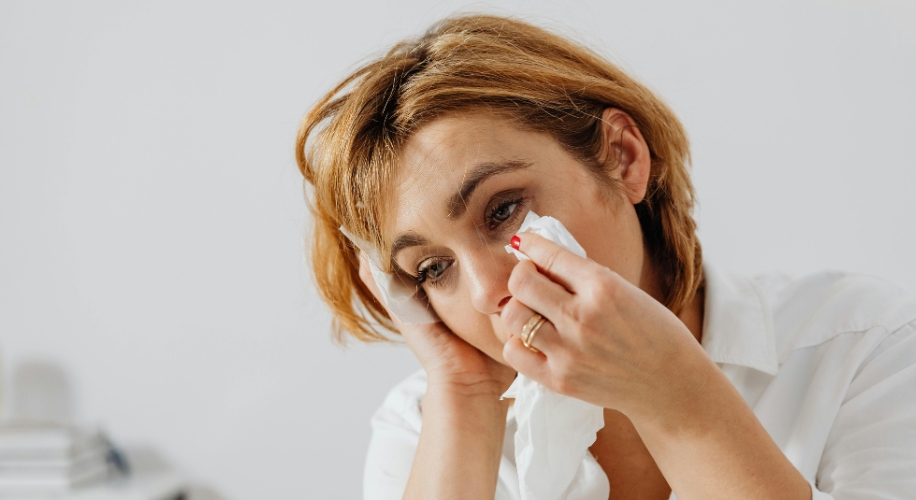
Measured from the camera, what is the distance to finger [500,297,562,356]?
735mm

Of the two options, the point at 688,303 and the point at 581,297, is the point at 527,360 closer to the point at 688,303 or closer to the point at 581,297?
the point at 581,297

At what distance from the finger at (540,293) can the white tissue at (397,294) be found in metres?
0.35

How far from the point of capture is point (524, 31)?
108 cm

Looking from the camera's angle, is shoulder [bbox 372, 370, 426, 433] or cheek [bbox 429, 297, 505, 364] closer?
cheek [bbox 429, 297, 505, 364]

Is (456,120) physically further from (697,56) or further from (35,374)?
(35,374)

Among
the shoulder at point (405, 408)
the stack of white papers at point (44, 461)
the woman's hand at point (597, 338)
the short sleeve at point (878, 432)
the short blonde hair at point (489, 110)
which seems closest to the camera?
the woman's hand at point (597, 338)

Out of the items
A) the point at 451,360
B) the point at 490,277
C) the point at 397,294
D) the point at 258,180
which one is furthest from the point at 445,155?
the point at 258,180

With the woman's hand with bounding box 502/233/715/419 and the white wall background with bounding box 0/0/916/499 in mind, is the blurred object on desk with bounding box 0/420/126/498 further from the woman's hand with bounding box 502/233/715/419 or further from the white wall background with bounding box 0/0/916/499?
the woman's hand with bounding box 502/233/715/419

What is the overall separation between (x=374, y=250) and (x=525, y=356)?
0.35 m

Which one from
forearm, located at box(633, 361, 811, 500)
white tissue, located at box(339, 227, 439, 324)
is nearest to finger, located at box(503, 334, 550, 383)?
forearm, located at box(633, 361, 811, 500)

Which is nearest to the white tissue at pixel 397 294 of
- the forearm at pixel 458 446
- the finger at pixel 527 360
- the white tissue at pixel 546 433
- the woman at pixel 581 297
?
the woman at pixel 581 297

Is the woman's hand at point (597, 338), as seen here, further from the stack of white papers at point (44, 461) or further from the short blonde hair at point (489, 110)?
the stack of white papers at point (44, 461)

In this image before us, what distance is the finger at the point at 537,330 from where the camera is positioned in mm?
735

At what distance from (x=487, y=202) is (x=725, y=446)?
0.37m
